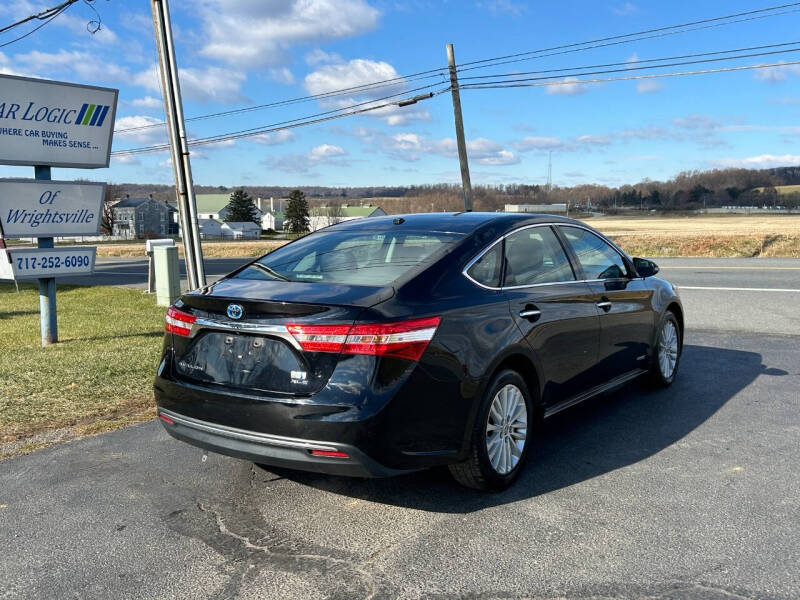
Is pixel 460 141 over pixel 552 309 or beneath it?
over

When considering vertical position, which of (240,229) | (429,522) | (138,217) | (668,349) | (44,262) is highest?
(138,217)

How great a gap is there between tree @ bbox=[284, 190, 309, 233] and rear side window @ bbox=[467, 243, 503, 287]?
11861 centimetres

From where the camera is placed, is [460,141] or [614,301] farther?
[460,141]

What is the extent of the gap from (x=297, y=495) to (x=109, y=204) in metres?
124

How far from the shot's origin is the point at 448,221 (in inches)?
183

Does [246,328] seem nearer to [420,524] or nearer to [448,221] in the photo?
[420,524]

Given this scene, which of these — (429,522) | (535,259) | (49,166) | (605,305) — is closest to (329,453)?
(429,522)

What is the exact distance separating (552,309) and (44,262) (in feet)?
22.9

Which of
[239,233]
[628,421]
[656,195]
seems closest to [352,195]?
[239,233]

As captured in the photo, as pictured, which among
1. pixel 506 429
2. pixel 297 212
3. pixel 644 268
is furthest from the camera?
pixel 297 212

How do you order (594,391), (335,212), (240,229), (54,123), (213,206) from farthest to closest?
(213,206), (335,212), (240,229), (54,123), (594,391)

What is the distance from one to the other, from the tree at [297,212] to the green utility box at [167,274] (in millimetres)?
109334

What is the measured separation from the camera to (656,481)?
13.5 ft

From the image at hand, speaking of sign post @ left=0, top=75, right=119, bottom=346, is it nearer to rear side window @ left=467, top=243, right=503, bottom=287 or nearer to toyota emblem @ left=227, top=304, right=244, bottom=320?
toyota emblem @ left=227, top=304, right=244, bottom=320
